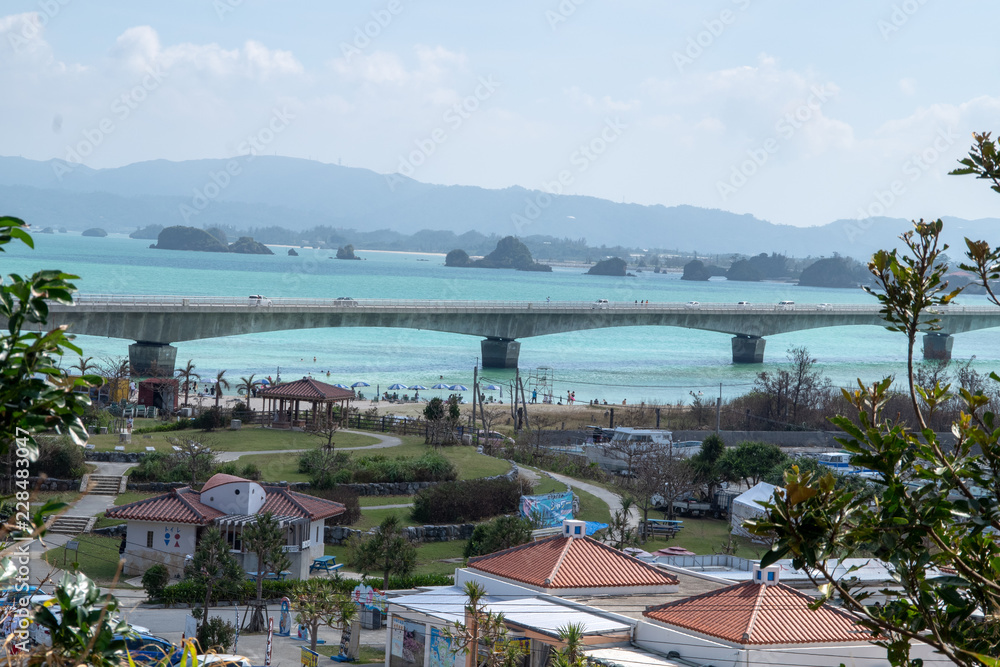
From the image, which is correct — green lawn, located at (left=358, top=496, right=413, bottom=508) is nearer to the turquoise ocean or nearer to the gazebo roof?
the gazebo roof

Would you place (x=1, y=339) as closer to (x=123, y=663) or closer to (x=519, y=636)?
(x=123, y=663)

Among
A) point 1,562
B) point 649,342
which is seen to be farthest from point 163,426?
point 649,342

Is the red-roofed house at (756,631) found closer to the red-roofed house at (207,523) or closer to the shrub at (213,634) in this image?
the shrub at (213,634)

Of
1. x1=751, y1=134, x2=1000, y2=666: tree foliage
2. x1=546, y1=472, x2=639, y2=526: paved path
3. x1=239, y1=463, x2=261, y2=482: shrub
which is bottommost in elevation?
x1=546, y1=472, x2=639, y2=526: paved path

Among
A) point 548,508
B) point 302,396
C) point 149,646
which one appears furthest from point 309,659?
point 302,396

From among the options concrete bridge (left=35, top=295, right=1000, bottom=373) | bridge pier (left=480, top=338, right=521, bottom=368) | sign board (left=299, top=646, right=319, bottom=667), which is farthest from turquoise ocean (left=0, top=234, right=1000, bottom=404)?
sign board (left=299, top=646, right=319, bottom=667)
